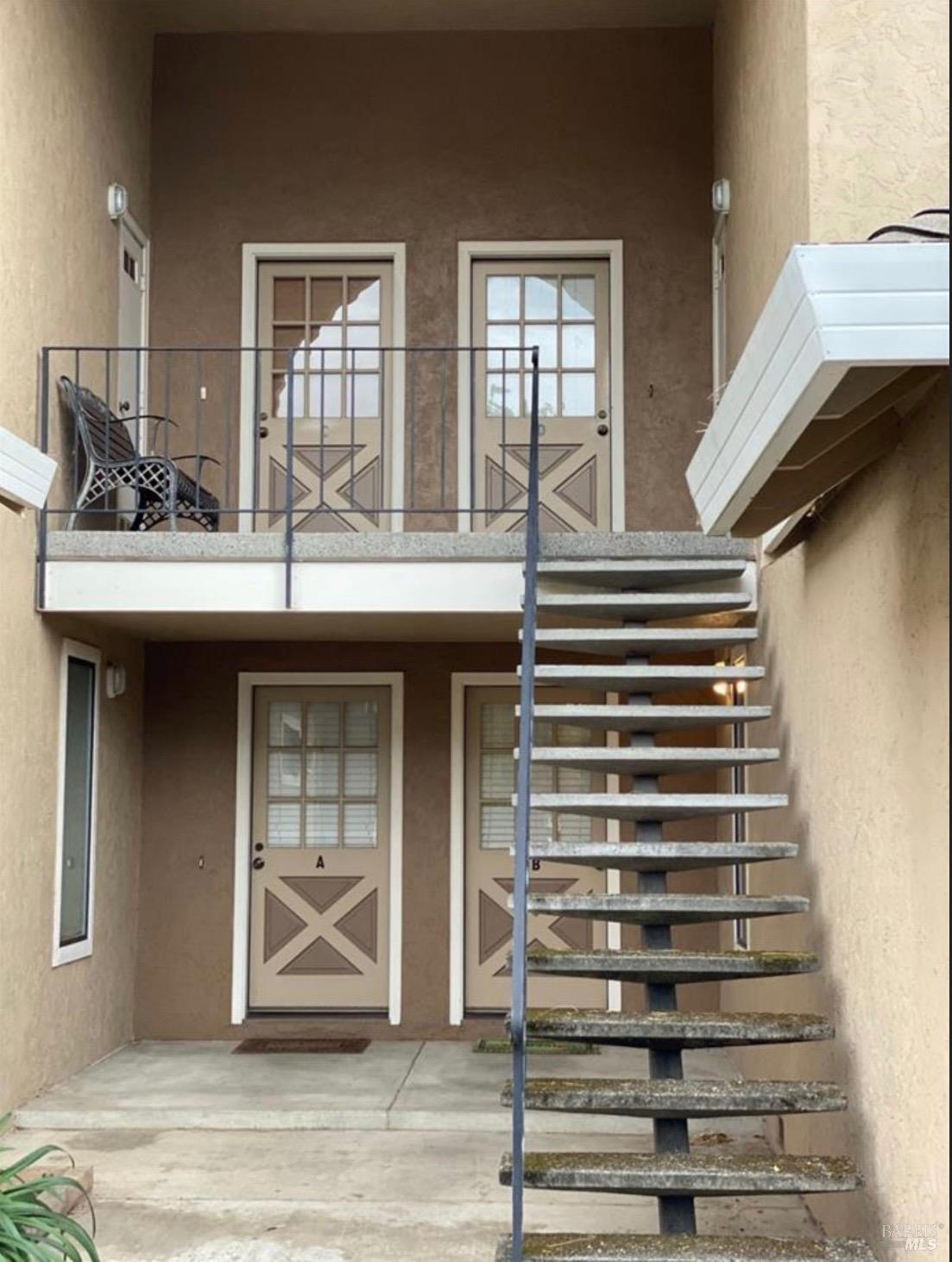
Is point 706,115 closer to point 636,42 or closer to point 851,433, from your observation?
point 636,42

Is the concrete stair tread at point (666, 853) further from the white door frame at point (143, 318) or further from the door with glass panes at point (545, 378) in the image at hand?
the white door frame at point (143, 318)

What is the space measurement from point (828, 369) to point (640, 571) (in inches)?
121

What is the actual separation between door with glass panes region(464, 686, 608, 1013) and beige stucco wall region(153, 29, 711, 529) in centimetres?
141

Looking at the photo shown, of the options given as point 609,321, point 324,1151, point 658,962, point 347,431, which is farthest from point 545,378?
point 658,962

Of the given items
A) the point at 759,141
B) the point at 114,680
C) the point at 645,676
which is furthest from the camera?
the point at 114,680

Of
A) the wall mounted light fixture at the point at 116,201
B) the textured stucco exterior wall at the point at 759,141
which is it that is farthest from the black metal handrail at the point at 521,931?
the wall mounted light fixture at the point at 116,201

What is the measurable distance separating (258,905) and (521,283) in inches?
147

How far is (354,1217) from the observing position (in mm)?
4809

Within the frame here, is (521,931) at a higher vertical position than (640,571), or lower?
lower

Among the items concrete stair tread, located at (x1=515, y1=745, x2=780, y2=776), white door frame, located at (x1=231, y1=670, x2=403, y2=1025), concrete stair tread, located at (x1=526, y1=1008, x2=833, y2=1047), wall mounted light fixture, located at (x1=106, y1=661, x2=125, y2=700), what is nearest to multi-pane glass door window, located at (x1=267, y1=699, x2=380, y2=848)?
white door frame, located at (x1=231, y1=670, x2=403, y2=1025)

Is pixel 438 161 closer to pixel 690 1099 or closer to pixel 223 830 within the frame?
pixel 223 830

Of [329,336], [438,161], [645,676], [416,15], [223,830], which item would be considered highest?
[416,15]

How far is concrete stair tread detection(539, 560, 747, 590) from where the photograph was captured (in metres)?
5.76

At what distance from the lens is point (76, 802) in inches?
266
